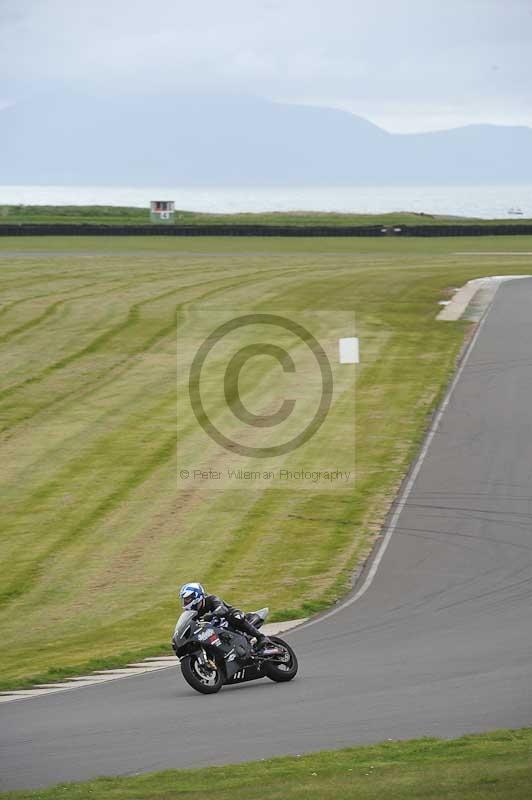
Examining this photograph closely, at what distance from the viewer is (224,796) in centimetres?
1048

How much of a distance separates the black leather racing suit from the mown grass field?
3252mm

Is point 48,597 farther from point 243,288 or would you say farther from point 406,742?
point 243,288

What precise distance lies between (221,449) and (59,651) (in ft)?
43.5

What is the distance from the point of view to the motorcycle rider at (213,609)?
14234mm

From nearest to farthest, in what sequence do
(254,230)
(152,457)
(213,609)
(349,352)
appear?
(213,609) → (152,457) → (349,352) → (254,230)

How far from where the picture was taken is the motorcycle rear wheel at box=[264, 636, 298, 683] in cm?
1470

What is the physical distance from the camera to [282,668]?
1478 centimetres

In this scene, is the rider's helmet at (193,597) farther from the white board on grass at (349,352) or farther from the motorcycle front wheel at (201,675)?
the white board on grass at (349,352)

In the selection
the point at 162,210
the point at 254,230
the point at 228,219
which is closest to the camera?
the point at 254,230

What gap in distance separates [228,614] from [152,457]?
15.9 metres

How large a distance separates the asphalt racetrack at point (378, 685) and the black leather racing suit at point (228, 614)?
27.9 inches

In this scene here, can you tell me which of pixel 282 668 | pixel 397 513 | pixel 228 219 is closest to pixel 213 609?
pixel 282 668

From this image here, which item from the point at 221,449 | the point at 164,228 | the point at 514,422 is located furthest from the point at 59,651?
the point at 164,228

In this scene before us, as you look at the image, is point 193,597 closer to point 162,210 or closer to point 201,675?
point 201,675
